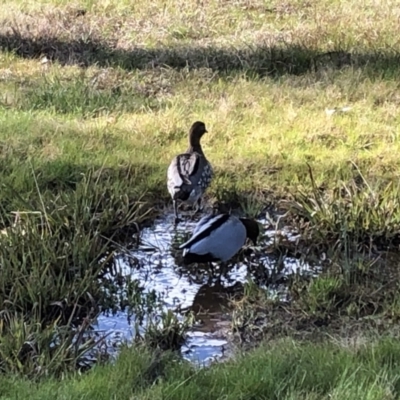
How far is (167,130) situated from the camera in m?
7.97

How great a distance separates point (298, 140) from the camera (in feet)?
25.5

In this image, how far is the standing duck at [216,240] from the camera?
5.67 m

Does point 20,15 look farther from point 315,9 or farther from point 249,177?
point 249,177

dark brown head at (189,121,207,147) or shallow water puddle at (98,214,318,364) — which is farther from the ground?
dark brown head at (189,121,207,147)

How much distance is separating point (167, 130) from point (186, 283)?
2.43 m

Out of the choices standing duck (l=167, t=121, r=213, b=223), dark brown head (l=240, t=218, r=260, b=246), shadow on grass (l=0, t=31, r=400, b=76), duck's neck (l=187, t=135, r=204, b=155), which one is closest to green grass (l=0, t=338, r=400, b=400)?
dark brown head (l=240, t=218, r=260, b=246)

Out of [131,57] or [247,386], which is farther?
[131,57]

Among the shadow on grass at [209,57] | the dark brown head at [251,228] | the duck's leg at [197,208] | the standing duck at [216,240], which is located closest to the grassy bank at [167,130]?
the shadow on grass at [209,57]

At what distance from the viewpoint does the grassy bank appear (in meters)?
5.33

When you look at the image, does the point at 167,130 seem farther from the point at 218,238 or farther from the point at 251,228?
the point at 218,238

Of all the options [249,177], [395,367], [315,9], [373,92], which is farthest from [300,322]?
[315,9]

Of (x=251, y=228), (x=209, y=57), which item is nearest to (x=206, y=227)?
(x=251, y=228)

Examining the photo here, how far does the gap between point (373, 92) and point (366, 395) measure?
5.32 meters

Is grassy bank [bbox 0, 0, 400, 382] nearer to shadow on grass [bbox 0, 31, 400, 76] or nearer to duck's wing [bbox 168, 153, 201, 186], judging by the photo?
shadow on grass [bbox 0, 31, 400, 76]
